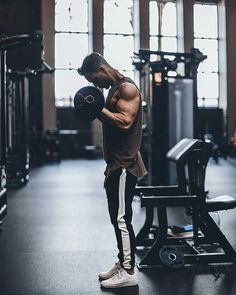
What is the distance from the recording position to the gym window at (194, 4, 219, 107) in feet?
41.2

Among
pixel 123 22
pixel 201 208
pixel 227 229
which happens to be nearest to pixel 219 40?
pixel 123 22

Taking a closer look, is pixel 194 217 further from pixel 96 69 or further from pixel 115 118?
pixel 96 69

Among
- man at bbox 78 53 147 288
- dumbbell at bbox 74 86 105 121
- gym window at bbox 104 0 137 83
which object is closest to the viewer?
dumbbell at bbox 74 86 105 121

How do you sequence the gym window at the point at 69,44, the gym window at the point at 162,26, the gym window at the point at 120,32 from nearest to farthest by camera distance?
the gym window at the point at 69,44 → the gym window at the point at 120,32 → the gym window at the point at 162,26

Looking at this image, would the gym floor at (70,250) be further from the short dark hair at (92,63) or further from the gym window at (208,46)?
the gym window at (208,46)

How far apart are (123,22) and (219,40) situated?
2861mm

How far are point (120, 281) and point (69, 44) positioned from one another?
33.9ft

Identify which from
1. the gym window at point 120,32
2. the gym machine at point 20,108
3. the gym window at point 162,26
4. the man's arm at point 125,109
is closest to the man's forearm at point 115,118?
the man's arm at point 125,109

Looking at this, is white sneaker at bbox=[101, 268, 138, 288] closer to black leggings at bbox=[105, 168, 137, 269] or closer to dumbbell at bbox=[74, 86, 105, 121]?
black leggings at bbox=[105, 168, 137, 269]

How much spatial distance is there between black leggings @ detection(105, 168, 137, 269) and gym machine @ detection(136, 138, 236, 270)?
1.15ft

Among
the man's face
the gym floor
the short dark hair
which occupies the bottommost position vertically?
the gym floor

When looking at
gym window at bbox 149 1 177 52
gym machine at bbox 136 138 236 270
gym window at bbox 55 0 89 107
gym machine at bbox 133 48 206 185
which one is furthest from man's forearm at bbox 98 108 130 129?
gym window at bbox 149 1 177 52

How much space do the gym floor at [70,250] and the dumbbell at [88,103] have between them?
2.98ft

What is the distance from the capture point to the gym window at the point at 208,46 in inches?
494
